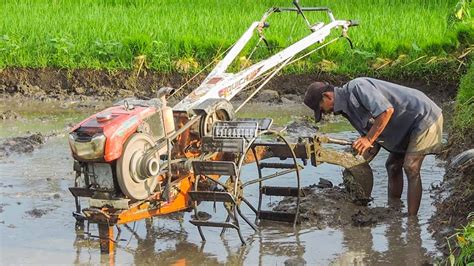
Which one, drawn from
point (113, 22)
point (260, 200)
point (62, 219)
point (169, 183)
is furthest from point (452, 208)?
point (113, 22)

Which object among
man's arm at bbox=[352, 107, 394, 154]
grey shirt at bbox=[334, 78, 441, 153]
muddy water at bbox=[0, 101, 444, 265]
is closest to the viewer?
muddy water at bbox=[0, 101, 444, 265]

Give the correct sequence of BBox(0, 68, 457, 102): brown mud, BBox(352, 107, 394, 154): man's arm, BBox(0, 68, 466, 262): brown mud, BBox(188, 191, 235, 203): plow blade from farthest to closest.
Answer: BBox(0, 68, 457, 102): brown mud < BBox(0, 68, 466, 262): brown mud < BBox(352, 107, 394, 154): man's arm < BBox(188, 191, 235, 203): plow blade

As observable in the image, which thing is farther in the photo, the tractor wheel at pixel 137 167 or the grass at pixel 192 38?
the grass at pixel 192 38

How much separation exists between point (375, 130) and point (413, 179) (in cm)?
65

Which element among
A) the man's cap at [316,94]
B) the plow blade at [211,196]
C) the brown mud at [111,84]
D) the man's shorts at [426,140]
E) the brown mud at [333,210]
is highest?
the man's cap at [316,94]

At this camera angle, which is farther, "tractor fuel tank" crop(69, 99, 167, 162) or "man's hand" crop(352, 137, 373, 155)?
"man's hand" crop(352, 137, 373, 155)

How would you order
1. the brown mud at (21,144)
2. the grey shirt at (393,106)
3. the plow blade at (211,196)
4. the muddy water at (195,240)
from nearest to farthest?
the plow blade at (211,196) → the muddy water at (195,240) → the grey shirt at (393,106) → the brown mud at (21,144)

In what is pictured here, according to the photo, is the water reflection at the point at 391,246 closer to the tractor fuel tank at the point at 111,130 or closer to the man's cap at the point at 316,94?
the man's cap at the point at 316,94

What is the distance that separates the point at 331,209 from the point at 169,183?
1.80m

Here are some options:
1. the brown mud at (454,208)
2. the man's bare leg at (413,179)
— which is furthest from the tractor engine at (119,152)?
the man's bare leg at (413,179)

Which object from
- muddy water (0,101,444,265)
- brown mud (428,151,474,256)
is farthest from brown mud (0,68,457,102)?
Answer: brown mud (428,151,474,256)

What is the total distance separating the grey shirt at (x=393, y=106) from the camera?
7.38m

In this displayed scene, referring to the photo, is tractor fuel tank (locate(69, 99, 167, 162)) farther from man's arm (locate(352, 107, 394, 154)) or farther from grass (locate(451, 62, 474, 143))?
grass (locate(451, 62, 474, 143))

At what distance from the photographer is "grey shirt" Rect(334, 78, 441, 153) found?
738 cm
